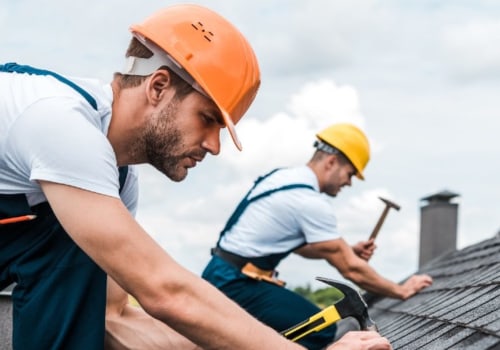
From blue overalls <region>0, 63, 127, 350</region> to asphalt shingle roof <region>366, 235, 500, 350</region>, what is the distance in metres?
1.22

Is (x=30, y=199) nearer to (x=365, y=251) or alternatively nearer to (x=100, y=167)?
(x=100, y=167)

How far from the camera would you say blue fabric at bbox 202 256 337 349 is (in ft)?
17.2

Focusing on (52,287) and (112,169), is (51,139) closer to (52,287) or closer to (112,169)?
(112,169)

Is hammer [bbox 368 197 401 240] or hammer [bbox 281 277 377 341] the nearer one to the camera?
hammer [bbox 281 277 377 341]

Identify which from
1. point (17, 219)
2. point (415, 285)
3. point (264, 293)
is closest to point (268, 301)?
point (264, 293)

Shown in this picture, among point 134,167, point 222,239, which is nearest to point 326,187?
point 222,239

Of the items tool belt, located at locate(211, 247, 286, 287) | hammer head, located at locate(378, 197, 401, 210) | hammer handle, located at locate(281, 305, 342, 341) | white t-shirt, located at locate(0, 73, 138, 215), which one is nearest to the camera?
white t-shirt, located at locate(0, 73, 138, 215)

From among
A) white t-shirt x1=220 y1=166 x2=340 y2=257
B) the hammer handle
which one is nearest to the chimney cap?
white t-shirt x1=220 y1=166 x2=340 y2=257

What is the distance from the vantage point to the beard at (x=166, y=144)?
2527 millimetres

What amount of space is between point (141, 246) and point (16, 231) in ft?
2.40

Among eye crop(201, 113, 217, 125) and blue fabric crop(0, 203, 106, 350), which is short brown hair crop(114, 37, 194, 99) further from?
blue fabric crop(0, 203, 106, 350)

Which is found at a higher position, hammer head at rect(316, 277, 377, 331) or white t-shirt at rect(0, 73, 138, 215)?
white t-shirt at rect(0, 73, 138, 215)

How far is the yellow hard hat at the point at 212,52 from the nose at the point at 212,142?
0.06 meters

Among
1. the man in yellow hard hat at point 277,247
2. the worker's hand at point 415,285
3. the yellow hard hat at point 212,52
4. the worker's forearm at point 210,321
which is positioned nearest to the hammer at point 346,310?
the worker's forearm at point 210,321
